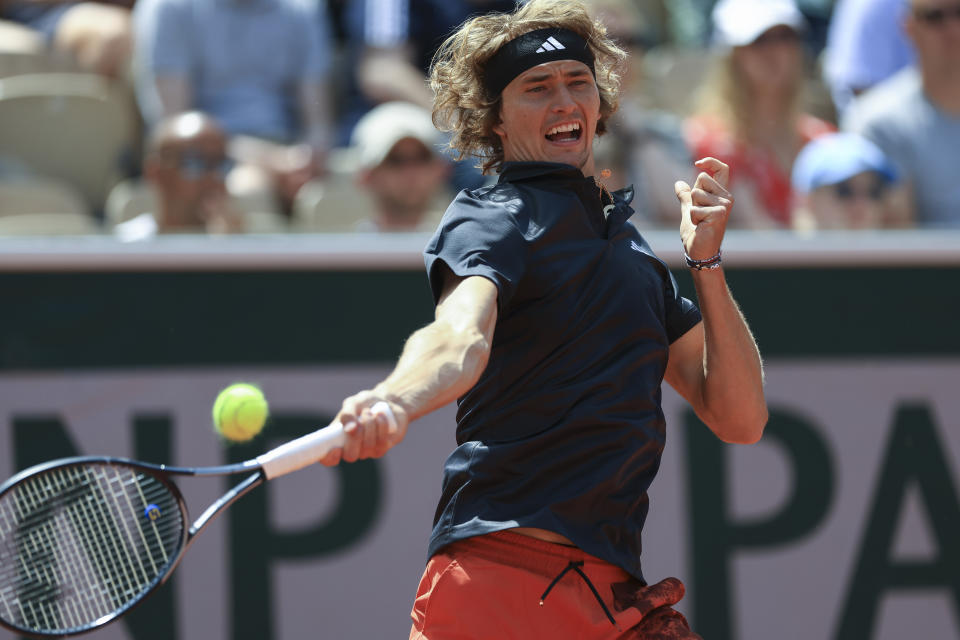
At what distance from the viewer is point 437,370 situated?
2160 mm

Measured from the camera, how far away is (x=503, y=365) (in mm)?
2412

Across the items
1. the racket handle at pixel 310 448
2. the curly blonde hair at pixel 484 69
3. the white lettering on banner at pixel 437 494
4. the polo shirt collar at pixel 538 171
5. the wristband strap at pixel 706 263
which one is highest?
the curly blonde hair at pixel 484 69

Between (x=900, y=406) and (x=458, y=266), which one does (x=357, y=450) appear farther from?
(x=900, y=406)

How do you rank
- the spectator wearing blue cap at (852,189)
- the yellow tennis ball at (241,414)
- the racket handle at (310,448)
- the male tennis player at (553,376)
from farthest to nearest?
the spectator wearing blue cap at (852,189), the male tennis player at (553,376), the yellow tennis ball at (241,414), the racket handle at (310,448)

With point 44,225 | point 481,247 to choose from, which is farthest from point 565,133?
point 44,225

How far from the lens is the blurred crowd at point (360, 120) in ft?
16.9

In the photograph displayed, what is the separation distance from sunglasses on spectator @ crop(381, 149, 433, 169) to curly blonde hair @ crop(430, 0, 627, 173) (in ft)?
7.88

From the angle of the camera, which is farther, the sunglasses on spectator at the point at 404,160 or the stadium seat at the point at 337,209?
the stadium seat at the point at 337,209

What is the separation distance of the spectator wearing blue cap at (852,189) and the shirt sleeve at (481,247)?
9.66 ft

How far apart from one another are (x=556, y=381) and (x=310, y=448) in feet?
1.66

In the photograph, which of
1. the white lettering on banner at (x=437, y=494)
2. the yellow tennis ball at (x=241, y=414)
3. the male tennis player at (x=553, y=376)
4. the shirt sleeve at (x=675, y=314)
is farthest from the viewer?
the white lettering on banner at (x=437, y=494)

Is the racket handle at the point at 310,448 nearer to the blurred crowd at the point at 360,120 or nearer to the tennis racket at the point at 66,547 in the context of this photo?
the tennis racket at the point at 66,547

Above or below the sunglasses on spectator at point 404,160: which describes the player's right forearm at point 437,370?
below

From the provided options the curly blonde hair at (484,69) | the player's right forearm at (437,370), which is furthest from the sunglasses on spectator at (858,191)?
the player's right forearm at (437,370)
